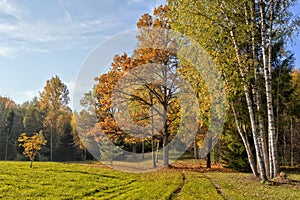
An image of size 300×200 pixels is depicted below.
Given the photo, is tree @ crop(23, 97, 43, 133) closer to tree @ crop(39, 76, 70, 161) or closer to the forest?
tree @ crop(39, 76, 70, 161)

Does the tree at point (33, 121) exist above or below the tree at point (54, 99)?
below

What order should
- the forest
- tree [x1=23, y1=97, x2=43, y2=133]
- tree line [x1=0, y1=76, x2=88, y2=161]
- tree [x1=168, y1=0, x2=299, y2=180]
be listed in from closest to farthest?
tree [x1=168, y1=0, x2=299, y2=180] → the forest → tree line [x1=0, y1=76, x2=88, y2=161] → tree [x1=23, y1=97, x2=43, y2=133]

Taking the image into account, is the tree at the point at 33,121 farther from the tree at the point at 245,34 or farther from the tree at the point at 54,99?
the tree at the point at 245,34

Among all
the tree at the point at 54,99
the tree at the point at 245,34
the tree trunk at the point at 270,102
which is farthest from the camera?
the tree at the point at 54,99

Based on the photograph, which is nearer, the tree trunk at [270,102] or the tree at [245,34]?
the tree trunk at [270,102]

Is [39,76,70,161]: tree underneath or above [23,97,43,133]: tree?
above

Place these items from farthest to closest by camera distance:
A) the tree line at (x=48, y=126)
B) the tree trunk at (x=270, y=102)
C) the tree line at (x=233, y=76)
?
the tree line at (x=48, y=126) < the tree line at (x=233, y=76) < the tree trunk at (x=270, y=102)

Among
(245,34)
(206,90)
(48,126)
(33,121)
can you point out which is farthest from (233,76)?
(33,121)

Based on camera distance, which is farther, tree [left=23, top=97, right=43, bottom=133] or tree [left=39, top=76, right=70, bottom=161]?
tree [left=23, top=97, right=43, bottom=133]

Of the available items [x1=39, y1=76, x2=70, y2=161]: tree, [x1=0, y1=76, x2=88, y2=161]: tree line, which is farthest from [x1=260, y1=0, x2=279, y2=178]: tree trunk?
[x1=39, y1=76, x2=70, y2=161]: tree

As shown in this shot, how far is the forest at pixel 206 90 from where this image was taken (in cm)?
1347

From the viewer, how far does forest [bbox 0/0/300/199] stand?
13469 mm

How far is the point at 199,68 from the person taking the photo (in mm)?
15156

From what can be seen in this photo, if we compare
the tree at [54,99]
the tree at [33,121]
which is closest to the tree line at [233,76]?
the tree at [54,99]
